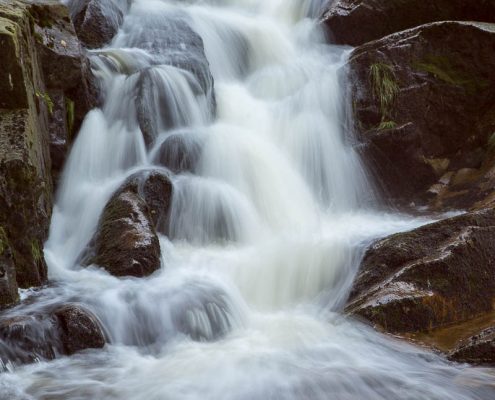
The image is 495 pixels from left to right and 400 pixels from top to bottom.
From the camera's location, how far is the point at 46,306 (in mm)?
4359

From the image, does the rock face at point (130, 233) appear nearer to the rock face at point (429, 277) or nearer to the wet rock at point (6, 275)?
the wet rock at point (6, 275)

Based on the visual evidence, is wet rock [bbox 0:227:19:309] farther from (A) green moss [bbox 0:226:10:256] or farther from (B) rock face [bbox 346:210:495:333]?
(B) rock face [bbox 346:210:495:333]

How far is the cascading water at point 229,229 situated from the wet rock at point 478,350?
129 mm

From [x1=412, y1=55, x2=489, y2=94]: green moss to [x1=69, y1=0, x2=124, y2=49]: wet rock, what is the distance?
15.9ft

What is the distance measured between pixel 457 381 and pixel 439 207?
423 centimetres

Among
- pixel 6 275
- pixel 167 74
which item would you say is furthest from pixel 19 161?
pixel 167 74

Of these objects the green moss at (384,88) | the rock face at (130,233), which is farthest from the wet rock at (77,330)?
the green moss at (384,88)

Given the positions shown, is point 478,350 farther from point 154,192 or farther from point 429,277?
point 154,192

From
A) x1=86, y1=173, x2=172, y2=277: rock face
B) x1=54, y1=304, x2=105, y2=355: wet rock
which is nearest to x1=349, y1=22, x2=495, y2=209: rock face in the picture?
x1=86, y1=173, x2=172, y2=277: rock face

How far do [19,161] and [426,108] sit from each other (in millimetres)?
5914

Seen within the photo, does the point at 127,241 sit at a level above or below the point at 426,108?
below

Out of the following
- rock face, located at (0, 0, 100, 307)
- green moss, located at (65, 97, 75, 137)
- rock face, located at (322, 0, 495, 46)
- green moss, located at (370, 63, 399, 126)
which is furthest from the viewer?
rock face, located at (322, 0, 495, 46)

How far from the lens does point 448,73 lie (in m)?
8.71

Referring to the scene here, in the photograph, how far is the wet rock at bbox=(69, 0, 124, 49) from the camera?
359 inches
